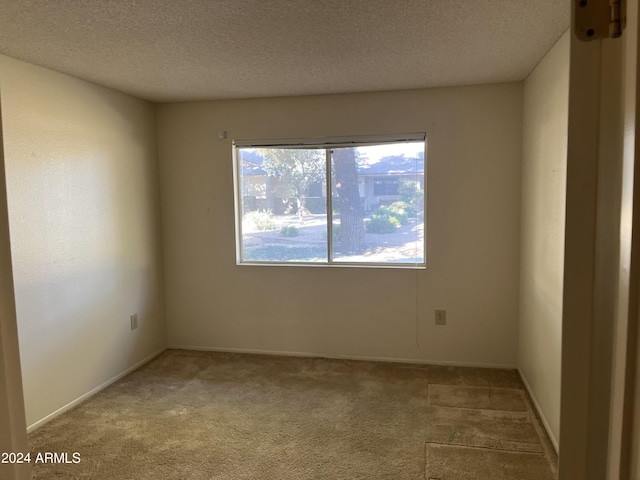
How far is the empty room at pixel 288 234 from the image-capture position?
2.27 metres

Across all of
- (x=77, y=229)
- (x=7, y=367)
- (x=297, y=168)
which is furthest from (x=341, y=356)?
(x=7, y=367)

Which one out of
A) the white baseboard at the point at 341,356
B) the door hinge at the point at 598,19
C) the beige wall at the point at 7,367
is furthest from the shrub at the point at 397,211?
the beige wall at the point at 7,367

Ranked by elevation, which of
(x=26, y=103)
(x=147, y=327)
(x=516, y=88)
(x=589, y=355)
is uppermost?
(x=516, y=88)

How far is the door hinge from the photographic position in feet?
2.07

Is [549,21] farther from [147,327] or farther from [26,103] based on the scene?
[147,327]

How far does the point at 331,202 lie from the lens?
3.71 metres

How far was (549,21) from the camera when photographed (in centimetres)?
216

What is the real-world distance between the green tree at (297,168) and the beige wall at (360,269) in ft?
0.55

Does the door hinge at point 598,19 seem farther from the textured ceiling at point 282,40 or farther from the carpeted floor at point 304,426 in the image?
the carpeted floor at point 304,426

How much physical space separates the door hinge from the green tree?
307cm

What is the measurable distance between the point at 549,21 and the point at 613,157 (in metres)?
1.94

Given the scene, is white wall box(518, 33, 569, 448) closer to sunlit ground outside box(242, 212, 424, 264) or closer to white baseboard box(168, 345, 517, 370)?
white baseboard box(168, 345, 517, 370)

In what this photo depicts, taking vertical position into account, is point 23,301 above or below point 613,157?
below

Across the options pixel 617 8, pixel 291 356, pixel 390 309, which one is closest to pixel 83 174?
pixel 291 356
